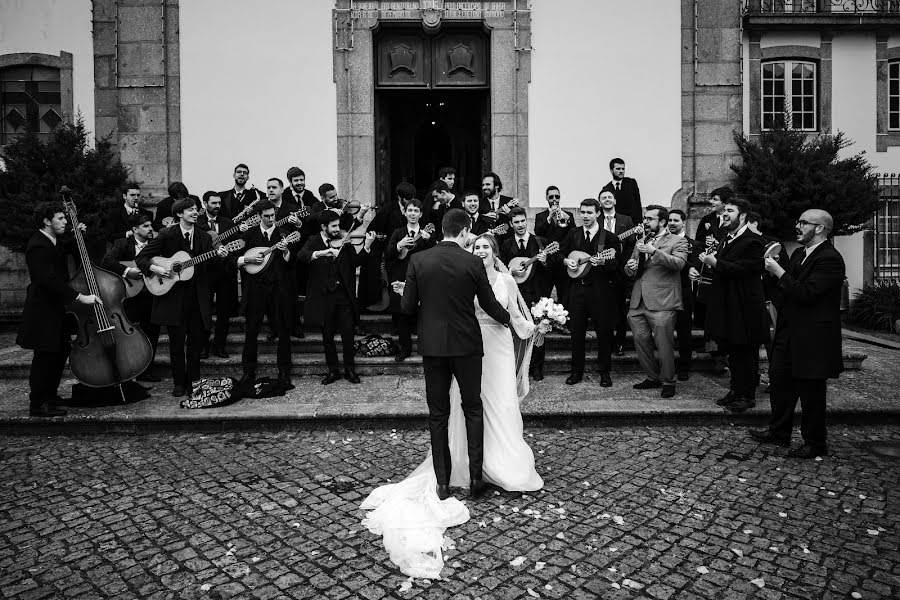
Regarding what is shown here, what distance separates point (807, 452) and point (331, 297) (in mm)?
5315

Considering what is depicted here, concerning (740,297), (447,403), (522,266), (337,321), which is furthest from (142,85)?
(740,297)

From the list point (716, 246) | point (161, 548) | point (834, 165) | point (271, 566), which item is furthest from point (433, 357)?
point (834, 165)

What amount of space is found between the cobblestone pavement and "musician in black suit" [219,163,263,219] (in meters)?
4.41

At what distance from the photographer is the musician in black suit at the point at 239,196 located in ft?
33.4

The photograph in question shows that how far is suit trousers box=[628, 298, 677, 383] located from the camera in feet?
25.4

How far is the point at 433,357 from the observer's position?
5.09 m

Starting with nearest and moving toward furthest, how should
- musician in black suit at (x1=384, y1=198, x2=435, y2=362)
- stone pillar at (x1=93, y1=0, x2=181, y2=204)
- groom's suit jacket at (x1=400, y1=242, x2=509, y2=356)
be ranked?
groom's suit jacket at (x1=400, y1=242, x2=509, y2=356) < musician in black suit at (x1=384, y1=198, x2=435, y2=362) < stone pillar at (x1=93, y1=0, x2=181, y2=204)

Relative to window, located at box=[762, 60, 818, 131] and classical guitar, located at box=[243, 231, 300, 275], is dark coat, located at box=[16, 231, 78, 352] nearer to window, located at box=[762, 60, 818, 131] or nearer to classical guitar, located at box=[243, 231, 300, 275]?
classical guitar, located at box=[243, 231, 300, 275]

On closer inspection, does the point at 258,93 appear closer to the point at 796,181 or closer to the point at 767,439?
the point at 796,181

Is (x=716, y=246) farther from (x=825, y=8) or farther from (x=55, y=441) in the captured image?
(x=825, y=8)

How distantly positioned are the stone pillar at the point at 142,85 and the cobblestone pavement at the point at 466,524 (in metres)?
6.61

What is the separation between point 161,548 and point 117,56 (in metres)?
10.3

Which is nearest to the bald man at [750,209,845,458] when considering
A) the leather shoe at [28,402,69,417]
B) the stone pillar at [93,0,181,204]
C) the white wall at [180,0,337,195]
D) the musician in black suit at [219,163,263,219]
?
the leather shoe at [28,402,69,417]

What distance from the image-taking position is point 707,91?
1257 centimetres
